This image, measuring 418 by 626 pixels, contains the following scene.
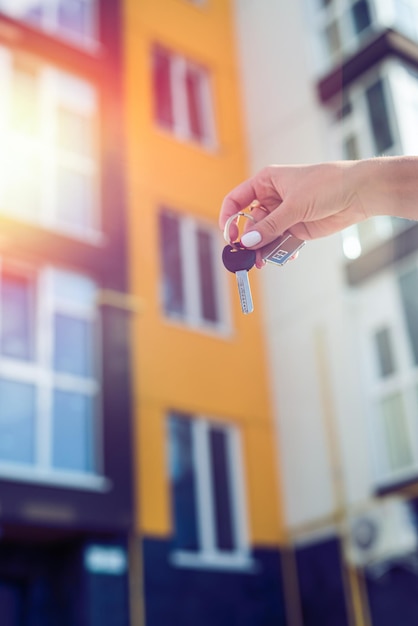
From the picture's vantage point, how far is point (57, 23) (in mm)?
9734

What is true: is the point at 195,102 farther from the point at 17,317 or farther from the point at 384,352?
the point at 17,317

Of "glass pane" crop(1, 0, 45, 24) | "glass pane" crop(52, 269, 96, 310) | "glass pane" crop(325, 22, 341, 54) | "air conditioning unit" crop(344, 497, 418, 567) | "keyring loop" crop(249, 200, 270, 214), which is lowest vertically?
"keyring loop" crop(249, 200, 270, 214)

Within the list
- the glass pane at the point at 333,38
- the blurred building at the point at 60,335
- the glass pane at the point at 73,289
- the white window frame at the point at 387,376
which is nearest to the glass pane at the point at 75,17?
the blurred building at the point at 60,335

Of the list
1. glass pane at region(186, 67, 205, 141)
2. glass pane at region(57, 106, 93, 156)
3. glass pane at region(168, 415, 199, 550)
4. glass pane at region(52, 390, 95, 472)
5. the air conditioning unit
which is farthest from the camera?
glass pane at region(186, 67, 205, 141)

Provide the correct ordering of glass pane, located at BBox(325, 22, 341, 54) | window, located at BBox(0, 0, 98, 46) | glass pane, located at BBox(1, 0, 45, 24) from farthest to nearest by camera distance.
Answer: glass pane, located at BBox(325, 22, 341, 54)
window, located at BBox(0, 0, 98, 46)
glass pane, located at BBox(1, 0, 45, 24)

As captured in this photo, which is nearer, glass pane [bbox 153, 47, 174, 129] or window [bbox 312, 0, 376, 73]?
window [bbox 312, 0, 376, 73]

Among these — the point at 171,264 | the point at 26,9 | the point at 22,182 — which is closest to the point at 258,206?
the point at 22,182

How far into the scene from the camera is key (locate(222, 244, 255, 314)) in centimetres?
212

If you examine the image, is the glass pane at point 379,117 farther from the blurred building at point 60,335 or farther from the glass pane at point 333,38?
the blurred building at point 60,335

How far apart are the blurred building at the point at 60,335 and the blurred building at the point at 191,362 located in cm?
36

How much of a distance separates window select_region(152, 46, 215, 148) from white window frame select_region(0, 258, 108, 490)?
114 inches

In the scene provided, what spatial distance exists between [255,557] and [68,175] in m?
4.11

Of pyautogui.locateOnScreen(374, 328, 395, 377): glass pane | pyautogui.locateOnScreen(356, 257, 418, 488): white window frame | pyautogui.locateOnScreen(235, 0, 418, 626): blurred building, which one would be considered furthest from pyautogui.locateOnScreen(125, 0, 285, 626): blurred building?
pyautogui.locateOnScreen(374, 328, 395, 377): glass pane

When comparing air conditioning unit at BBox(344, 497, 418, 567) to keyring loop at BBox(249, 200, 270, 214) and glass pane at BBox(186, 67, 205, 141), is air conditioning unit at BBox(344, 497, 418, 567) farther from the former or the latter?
keyring loop at BBox(249, 200, 270, 214)
